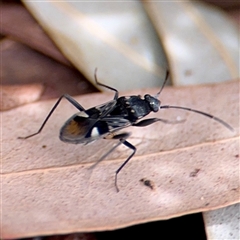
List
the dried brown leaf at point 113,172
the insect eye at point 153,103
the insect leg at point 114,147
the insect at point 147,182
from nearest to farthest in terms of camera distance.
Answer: the dried brown leaf at point 113,172 → the insect at point 147,182 → the insect leg at point 114,147 → the insect eye at point 153,103

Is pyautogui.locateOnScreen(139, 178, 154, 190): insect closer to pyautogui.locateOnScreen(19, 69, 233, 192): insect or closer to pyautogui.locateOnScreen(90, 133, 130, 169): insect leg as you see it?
pyautogui.locateOnScreen(19, 69, 233, 192): insect

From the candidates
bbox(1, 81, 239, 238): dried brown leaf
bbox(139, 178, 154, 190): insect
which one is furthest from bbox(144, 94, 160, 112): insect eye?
bbox(139, 178, 154, 190): insect

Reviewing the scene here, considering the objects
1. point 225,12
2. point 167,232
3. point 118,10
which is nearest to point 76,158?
point 167,232

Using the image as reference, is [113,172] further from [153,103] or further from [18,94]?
[18,94]

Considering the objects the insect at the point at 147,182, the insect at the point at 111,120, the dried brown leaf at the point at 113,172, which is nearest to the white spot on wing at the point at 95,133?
the insect at the point at 111,120

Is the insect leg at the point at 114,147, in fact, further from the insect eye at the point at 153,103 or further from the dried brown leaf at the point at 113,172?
the insect eye at the point at 153,103

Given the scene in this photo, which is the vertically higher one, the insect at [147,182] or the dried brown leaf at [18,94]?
the dried brown leaf at [18,94]

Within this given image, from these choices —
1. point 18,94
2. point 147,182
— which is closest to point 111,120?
point 147,182

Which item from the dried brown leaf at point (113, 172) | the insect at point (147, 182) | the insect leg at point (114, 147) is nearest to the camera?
the dried brown leaf at point (113, 172)
